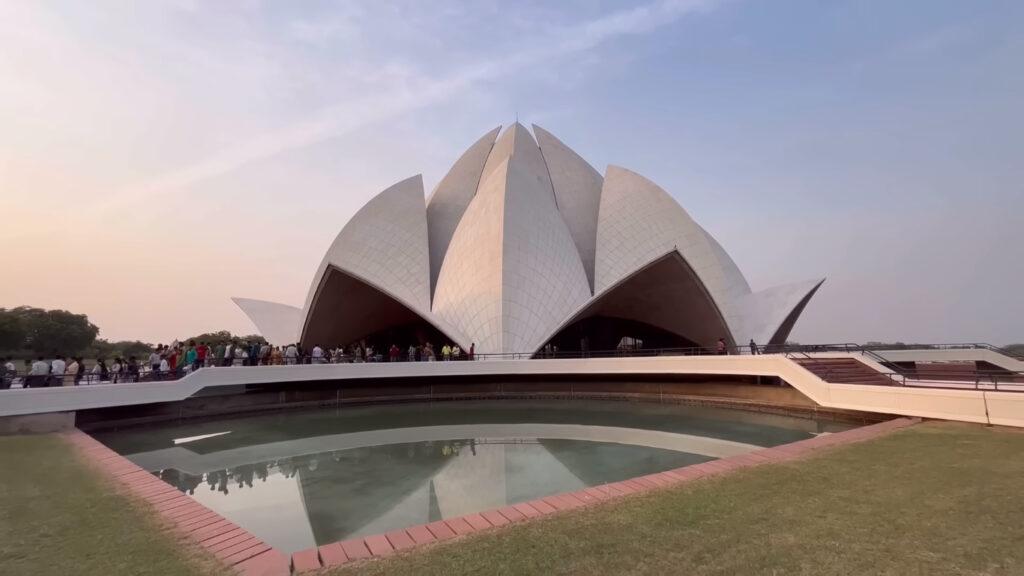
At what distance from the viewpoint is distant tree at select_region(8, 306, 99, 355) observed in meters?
36.4

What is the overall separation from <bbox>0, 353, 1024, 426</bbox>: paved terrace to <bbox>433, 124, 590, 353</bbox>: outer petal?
6.40 feet

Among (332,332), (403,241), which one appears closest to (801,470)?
(403,241)

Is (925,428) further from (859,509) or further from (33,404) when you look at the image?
(33,404)

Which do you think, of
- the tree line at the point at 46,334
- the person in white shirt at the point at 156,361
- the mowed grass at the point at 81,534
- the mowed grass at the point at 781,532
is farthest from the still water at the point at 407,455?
the tree line at the point at 46,334

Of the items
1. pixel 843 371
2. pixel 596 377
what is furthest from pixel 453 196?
pixel 843 371

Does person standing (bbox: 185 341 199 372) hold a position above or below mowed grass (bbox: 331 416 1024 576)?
above

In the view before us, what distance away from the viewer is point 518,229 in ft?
60.8

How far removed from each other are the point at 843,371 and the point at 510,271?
33.3 feet

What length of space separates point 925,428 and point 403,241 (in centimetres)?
1871

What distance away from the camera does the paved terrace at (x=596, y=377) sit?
7.37m

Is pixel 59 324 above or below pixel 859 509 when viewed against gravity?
above

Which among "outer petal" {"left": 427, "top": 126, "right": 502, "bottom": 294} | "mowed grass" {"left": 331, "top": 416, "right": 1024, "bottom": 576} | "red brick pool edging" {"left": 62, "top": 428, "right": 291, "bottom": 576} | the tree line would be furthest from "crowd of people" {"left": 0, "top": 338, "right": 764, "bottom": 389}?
the tree line

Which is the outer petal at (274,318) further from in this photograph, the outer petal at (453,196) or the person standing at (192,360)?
the person standing at (192,360)

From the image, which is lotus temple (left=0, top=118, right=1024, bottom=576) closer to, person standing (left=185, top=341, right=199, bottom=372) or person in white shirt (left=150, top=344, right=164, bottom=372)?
person standing (left=185, top=341, right=199, bottom=372)
